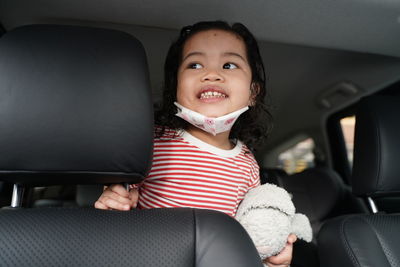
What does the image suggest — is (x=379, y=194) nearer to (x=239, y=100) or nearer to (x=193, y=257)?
(x=239, y=100)

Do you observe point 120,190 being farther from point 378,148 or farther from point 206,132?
point 378,148

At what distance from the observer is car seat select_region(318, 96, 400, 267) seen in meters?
1.30

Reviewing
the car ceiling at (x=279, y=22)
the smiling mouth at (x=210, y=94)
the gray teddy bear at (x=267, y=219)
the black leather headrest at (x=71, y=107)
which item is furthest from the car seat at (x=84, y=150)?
the car ceiling at (x=279, y=22)

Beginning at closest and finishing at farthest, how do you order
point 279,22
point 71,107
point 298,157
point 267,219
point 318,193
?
point 71,107, point 267,219, point 279,22, point 318,193, point 298,157

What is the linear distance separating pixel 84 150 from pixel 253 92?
95cm

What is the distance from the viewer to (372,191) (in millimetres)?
1423

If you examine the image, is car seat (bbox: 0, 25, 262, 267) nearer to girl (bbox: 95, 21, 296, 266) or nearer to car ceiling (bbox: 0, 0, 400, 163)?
girl (bbox: 95, 21, 296, 266)

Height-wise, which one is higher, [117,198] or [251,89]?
[251,89]

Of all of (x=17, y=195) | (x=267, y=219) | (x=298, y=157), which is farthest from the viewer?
(x=298, y=157)

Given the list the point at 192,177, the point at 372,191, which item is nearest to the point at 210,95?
the point at 192,177

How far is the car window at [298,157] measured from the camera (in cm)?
354

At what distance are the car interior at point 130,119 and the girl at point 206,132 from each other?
0.10 meters

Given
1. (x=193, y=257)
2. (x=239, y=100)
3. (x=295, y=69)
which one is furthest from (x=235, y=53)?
(x=295, y=69)

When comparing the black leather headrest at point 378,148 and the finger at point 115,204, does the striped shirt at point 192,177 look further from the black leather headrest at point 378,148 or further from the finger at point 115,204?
the black leather headrest at point 378,148
